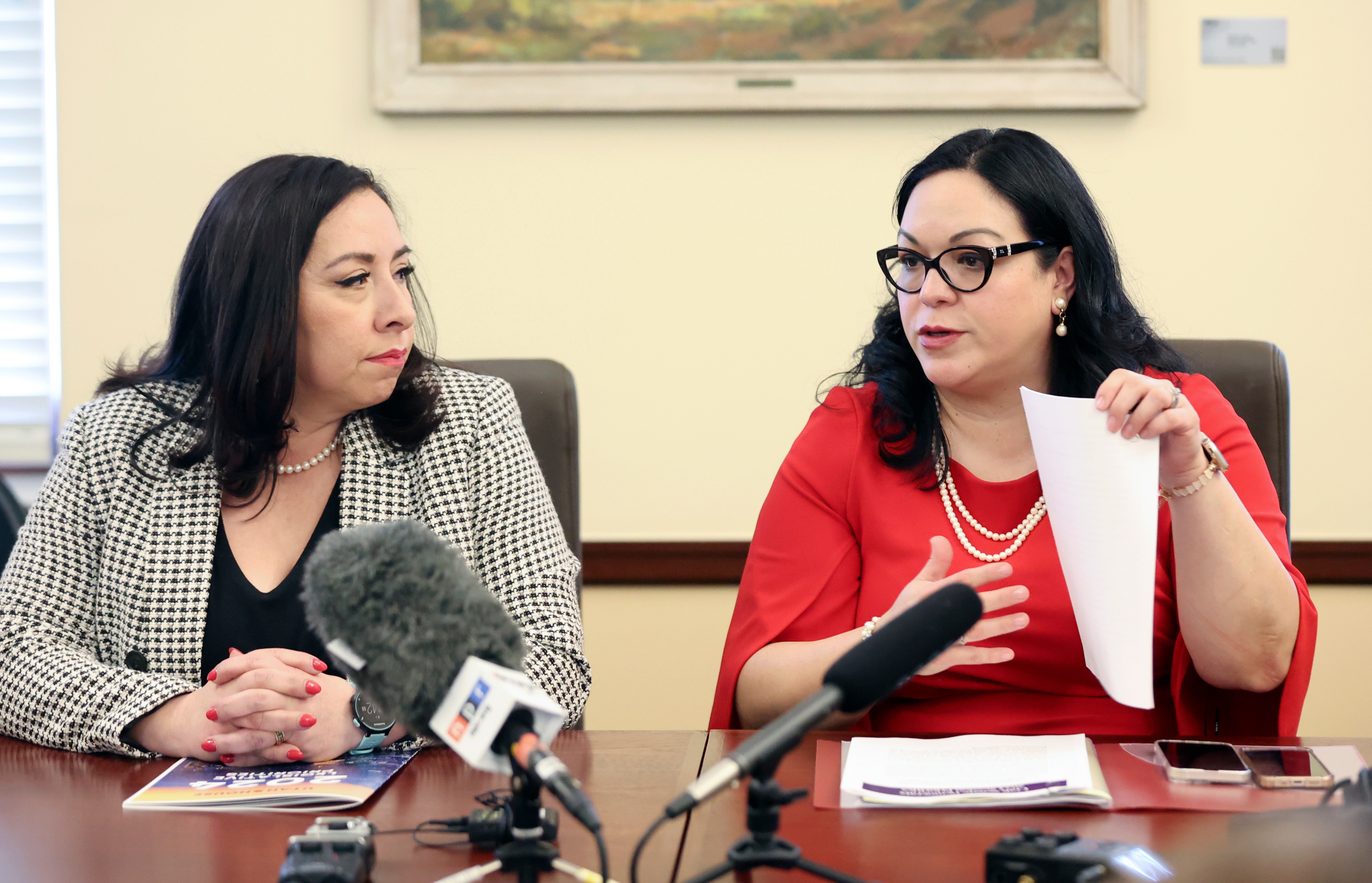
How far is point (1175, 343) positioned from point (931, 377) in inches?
17.8

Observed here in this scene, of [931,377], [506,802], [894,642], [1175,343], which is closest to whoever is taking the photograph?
[894,642]

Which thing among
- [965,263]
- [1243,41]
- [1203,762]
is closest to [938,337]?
[965,263]

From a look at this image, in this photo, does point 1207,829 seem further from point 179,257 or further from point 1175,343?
point 179,257

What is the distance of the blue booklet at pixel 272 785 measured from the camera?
1.01m

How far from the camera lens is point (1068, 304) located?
1.60 metres

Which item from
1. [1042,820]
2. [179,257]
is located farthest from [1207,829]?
[179,257]

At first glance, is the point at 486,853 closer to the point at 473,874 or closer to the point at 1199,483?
the point at 473,874

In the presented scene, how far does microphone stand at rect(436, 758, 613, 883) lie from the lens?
2.63ft

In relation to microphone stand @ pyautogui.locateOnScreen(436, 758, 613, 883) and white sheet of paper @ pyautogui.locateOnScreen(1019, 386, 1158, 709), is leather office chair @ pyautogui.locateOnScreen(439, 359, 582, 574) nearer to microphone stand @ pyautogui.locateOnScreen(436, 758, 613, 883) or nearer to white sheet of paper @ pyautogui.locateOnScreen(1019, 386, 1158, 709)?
white sheet of paper @ pyautogui.locateOnScreen(1019, 386, 1158, 709)

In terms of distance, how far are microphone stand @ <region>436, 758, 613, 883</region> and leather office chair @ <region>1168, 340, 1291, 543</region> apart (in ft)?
4.12

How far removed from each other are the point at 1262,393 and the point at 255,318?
141cm

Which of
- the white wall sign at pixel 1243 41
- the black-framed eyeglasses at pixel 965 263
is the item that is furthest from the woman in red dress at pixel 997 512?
the white wall sign at pixel 1243 41

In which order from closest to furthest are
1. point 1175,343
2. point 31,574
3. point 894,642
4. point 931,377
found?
1. point 894,642
2. point 31,574
3. point 931,377
4. point 1175,343

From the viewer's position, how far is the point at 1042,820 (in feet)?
3.10
